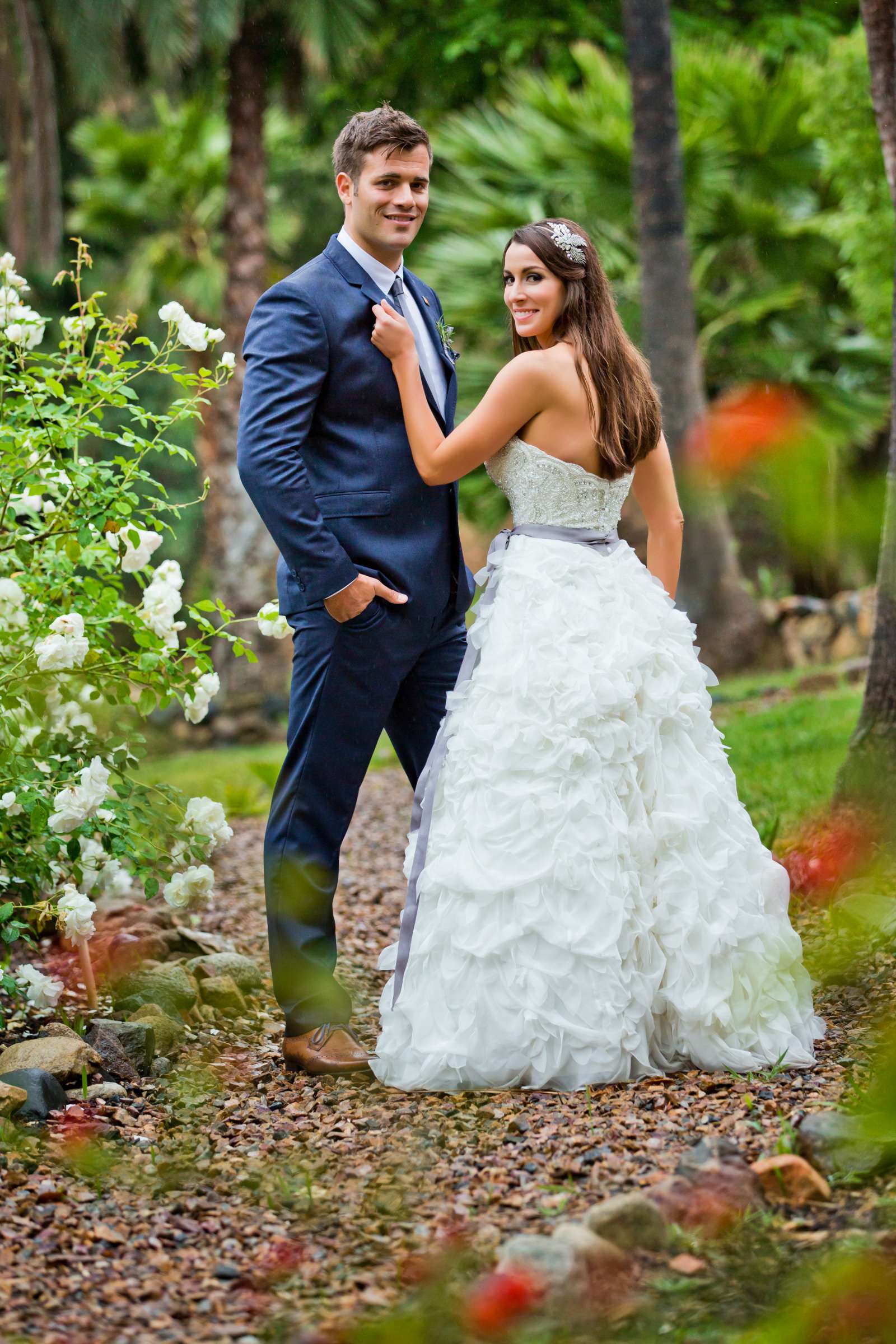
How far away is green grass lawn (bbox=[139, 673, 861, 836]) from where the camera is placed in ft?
16.0

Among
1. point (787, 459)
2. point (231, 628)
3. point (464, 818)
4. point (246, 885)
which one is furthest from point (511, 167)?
point (787, 459)

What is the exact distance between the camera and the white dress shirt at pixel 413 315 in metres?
3.04

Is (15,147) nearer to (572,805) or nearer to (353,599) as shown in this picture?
(353,599)

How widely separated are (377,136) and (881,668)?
239 cm

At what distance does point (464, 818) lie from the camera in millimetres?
2859

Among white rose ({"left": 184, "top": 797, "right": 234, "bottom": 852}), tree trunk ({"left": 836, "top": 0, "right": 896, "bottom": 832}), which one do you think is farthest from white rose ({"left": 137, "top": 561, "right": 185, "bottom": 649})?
tree trunk ({"left": 836, "top": 0, "right": 896, "bottom": 832})

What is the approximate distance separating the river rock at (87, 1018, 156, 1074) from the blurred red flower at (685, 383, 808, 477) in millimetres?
2475

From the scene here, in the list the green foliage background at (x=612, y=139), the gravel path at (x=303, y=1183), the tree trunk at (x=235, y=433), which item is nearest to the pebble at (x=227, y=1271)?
the gravel path at (x=303, y=1183)

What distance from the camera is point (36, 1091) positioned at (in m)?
2.73

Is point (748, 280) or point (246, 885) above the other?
point (748, 280)

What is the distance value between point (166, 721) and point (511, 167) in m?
6.02

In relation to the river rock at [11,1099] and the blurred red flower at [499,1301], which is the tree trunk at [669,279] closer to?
the river rock at [11,1099]

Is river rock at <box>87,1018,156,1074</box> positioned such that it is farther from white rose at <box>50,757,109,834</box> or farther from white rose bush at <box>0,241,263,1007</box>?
white rose at <box>50,757,109,834</box>

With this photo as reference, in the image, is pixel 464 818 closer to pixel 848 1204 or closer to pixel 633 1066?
pixel 633 1066
